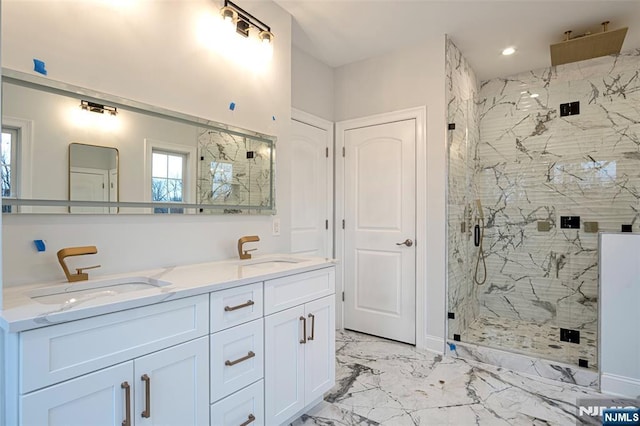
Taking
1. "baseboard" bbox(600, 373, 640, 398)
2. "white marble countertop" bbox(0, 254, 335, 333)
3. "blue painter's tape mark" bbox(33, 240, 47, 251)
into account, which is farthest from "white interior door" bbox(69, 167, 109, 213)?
"baseboard" bbox(600, 373, 640, 398)

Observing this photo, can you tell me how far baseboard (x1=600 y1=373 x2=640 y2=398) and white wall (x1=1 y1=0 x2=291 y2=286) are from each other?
2315 millimetres

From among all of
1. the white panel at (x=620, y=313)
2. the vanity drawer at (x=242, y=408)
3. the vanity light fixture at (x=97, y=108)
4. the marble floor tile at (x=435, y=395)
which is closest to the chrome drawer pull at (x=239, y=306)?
the vanity drawer at (x=242, y=408)

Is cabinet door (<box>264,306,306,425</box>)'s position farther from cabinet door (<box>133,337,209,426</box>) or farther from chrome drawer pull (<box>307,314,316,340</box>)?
cabinet door (<box>133,337,209,426</box>)

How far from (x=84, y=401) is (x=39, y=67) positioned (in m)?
1.24

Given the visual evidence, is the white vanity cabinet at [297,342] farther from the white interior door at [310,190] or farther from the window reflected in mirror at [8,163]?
the white interior door at [310,190]

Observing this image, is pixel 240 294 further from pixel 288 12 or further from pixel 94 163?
pixel 288 12

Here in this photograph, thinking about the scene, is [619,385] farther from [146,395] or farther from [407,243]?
[146,395]

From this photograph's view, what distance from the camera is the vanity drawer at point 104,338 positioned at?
0.94m

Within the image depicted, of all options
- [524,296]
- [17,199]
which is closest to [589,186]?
[524,296]

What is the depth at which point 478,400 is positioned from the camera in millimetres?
2162

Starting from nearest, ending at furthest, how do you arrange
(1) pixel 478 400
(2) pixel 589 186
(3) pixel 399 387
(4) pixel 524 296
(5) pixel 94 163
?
1. (5) pixel 94 163
2. (1) pixel 478 400
3. (3) pixel 399 387
4. (2) pixel 589 186
5. (4) pixel 524 296

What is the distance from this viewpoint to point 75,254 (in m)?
1.35

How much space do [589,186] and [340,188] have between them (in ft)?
6.90

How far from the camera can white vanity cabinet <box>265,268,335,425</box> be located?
1675mm
